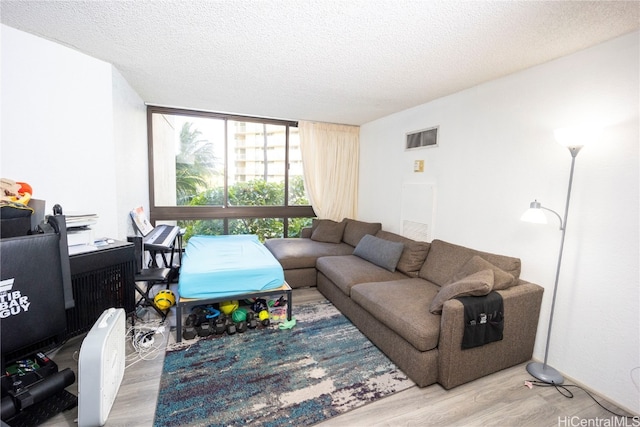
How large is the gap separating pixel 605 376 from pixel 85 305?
3.91 meters

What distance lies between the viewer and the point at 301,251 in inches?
155

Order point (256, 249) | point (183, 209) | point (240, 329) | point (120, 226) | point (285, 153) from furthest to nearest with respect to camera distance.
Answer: point (285, 153)
point (183, 209)
point (256, 249)
point (120, 226)
point (240, 329)

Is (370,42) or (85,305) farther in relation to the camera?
(85,305)

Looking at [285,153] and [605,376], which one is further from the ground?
[285,153]

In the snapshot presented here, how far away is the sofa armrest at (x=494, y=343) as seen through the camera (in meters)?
1.94

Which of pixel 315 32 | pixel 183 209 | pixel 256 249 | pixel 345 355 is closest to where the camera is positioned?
pixel 315 32

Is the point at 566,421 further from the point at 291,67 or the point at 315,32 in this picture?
the point at 291,67

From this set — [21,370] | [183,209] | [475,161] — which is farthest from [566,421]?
[183,209]

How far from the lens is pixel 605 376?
194cm

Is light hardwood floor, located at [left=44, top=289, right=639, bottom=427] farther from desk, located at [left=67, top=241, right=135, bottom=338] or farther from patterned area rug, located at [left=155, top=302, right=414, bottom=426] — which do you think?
desk, located at [left=67, top=241, right=135, bottom=338]

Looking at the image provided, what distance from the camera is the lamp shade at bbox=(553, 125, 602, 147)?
1832mm

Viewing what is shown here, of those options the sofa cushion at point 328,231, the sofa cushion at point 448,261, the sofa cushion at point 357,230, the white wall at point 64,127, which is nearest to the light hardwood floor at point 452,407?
the sofa cushion at point 448,261

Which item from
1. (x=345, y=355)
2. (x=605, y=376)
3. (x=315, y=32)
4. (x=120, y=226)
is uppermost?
(x=315, y=32)

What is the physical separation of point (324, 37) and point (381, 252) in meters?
2.41
